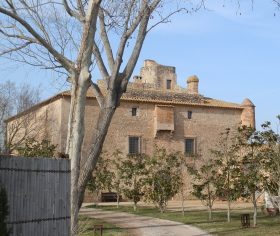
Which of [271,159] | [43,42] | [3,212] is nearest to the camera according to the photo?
[3,212]

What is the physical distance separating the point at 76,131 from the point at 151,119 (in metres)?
28.3

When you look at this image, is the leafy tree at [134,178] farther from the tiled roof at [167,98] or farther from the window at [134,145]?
the tiled roof at [167,98]

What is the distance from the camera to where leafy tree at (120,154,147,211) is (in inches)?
1065

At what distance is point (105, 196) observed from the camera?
115 ft

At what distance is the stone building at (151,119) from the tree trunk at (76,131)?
78.4ft

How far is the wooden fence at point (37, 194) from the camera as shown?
690cm

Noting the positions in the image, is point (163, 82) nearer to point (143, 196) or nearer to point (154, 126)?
point (154, 126)

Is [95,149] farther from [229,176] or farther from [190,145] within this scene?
[190,145]

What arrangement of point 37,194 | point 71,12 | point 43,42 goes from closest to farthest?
1. point 37,194
2. point 43,42
3. point 71,12

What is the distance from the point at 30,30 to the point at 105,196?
2557 centimetres

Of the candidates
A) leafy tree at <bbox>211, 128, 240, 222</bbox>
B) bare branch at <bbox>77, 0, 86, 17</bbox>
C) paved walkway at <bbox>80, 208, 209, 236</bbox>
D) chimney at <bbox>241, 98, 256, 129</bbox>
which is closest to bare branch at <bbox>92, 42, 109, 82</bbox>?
bare branch at <bbox>77, 0, 86, 17</bbox>

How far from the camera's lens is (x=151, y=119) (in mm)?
38625

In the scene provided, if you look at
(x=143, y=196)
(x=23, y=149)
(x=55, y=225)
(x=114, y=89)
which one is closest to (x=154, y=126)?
(x=143, y=196)

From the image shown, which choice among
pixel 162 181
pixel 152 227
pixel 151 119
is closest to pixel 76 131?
pixel 152 227
